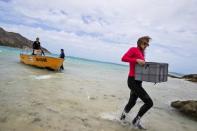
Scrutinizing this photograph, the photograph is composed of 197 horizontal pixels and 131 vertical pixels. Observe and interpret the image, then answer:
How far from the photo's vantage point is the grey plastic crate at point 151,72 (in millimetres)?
4648

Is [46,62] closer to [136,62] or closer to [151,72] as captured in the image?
[136,62]

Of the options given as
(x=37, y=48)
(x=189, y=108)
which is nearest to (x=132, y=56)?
(x=189, y=108)

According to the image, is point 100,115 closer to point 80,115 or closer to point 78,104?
point 80,115

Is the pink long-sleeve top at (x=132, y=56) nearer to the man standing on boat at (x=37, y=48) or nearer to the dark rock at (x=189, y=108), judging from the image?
the dark rock at (x=189, y=108)

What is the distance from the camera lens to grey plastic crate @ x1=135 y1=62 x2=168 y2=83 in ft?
15.3

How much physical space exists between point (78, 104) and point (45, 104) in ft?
3.52

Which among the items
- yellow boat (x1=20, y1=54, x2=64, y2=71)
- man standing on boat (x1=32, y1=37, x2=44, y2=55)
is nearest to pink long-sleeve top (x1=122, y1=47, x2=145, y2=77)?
yellow boat (x1=20, y1=54, x2=64, y2=71)

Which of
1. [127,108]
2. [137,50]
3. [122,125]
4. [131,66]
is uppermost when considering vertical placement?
[137,50]

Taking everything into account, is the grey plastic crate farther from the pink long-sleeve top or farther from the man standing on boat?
the man standing on boat

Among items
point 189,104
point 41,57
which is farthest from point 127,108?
point 41,57

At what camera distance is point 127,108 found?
5.36m

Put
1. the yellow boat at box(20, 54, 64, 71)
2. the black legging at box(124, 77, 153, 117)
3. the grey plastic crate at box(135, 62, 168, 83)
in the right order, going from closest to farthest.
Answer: the grey plastic crate at box(135, 62, 168, 83) < the black legging at box(124, 77, 153, 117) < the yellow boat at box(20, 54, 64, 71)

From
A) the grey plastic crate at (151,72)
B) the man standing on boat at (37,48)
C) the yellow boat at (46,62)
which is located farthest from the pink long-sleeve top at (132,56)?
the man standing on boat at (37,48)

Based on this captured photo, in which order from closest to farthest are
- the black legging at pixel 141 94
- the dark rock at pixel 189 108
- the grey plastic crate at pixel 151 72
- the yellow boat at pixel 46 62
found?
the grey plastic crate at pixel 151 72 < the black legging at pixel 141 94 < the dark rock at pixel 189 108 < the yellow boat at pixel 46 62
